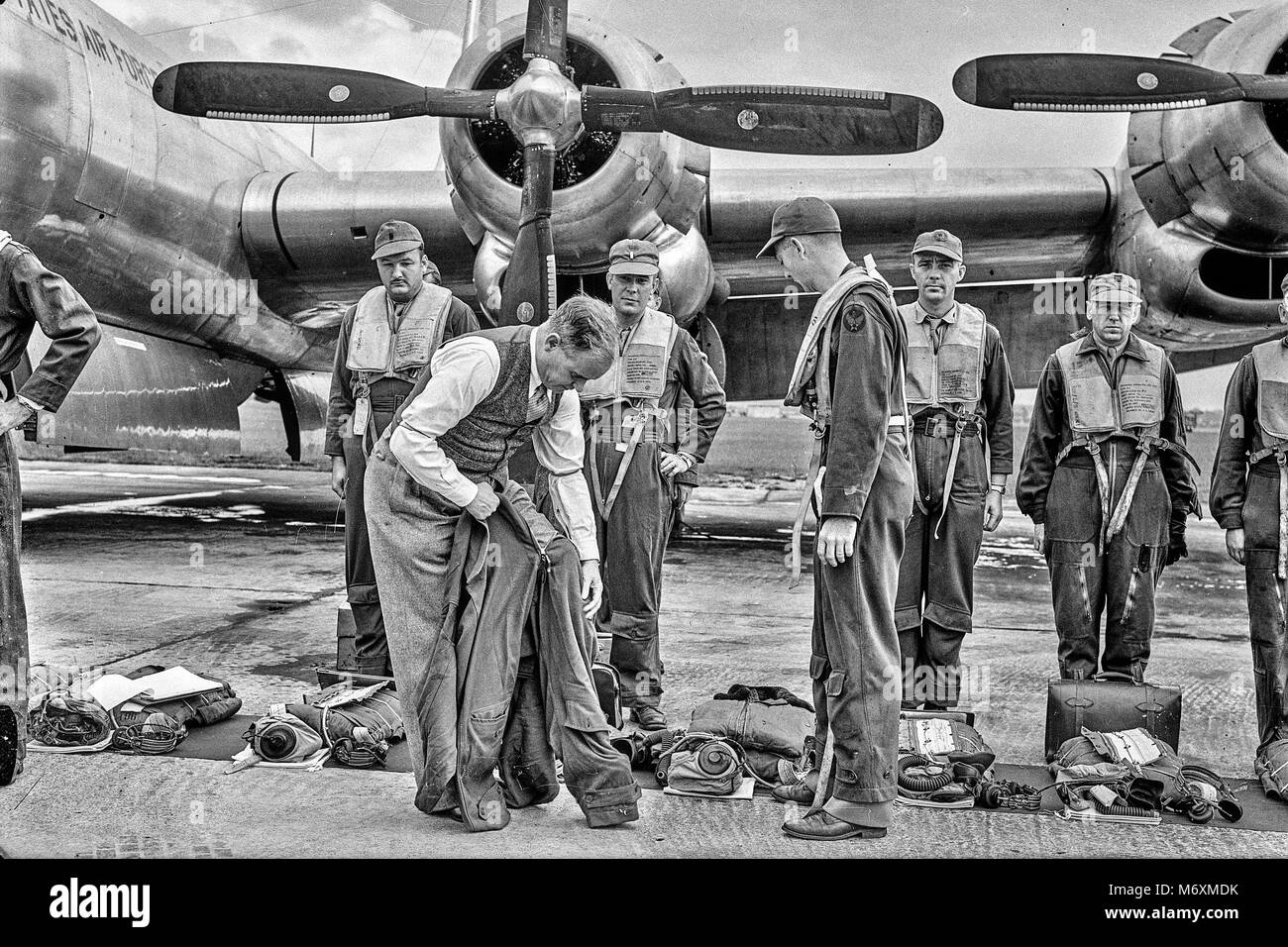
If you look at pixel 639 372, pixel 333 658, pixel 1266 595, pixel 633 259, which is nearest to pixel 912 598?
pixel 1266 595

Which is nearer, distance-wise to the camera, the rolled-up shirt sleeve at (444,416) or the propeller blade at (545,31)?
the rolled-up shirt sleeve at (444,416)

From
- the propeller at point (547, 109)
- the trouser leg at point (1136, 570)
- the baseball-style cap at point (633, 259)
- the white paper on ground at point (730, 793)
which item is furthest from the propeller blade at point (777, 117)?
the white paper on ground at point (730, 793)

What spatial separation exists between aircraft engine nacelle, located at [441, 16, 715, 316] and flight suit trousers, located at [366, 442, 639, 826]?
3.93 metres

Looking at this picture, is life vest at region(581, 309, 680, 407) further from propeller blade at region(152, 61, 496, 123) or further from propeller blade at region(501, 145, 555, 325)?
propeller blade at region(152, 61, 496, 123)

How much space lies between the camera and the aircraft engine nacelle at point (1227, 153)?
6.35m

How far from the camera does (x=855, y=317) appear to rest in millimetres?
2812

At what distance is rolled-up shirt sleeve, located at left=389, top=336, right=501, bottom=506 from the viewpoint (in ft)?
9.17

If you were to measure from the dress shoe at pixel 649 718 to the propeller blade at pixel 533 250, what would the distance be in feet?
7.69

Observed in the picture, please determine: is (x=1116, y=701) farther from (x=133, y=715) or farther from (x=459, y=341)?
(x=133, y=715)

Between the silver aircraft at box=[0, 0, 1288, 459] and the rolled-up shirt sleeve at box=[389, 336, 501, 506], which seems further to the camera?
the silver aircraft at box=[0, 0, 1288, 459]

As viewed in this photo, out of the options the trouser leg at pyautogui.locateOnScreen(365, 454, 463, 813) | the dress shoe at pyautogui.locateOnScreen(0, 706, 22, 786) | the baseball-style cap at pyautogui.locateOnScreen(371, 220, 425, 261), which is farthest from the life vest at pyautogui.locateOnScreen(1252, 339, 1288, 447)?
the dress shoe at pyautogui.locateOnScreen(0, 706, 22, 786)

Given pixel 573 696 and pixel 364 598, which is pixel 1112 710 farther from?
pixel 364 598

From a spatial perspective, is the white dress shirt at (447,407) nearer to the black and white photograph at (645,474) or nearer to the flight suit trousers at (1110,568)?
the black and white photograph at (645,474)

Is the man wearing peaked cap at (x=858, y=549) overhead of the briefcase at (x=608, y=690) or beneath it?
overhead
